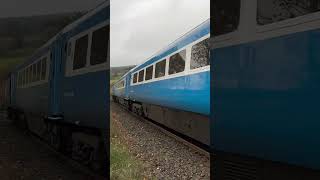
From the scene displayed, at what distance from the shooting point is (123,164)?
3.71m

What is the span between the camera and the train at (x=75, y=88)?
3.16 m

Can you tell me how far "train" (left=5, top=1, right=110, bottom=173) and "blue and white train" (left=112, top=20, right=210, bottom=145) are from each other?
102 centimetres

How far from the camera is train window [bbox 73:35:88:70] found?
339 cm

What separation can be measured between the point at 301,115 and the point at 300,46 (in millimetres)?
385

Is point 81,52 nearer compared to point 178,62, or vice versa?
point 81,52

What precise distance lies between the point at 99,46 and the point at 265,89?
126 cm

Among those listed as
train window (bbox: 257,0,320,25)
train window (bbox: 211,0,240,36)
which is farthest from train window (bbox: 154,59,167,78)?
train window (bbox: 257,0,320,25)

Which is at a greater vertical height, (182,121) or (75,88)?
(75,88)

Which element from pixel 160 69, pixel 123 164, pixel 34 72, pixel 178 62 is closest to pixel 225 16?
pixel 123 164

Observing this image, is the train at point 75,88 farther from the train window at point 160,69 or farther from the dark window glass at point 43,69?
the train window at point 160,69

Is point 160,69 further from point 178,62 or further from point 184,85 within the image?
point 184,85

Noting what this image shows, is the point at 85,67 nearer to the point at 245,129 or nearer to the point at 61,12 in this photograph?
the point at 61,12

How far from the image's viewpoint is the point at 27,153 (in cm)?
355

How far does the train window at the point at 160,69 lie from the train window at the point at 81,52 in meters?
2.54
